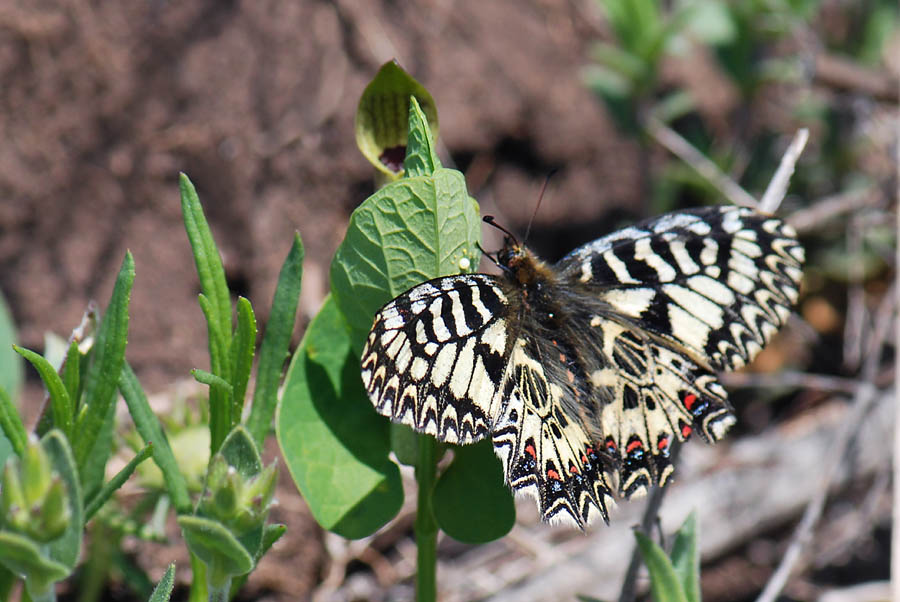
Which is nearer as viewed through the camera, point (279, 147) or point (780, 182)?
point (780, 182)

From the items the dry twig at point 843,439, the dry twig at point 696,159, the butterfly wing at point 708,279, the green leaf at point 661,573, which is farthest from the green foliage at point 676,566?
the dry twig at point 696,159


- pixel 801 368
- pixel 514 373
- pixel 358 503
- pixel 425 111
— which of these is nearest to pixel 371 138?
pixel 425 111

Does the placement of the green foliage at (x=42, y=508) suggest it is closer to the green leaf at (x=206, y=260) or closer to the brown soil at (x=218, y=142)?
the green leaf at (x=206, y=260)

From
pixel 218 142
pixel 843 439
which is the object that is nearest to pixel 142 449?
pixel 218 142

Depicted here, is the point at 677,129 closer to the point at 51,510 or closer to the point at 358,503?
the point at 358,503

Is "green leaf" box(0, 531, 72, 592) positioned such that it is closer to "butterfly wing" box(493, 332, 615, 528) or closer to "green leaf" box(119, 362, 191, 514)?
"green leaf" box(119, 362, 191, 514)

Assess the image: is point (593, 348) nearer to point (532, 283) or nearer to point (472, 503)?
point (532, 283)
